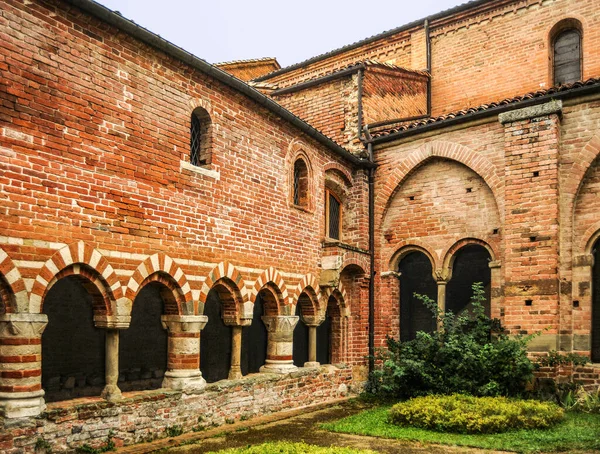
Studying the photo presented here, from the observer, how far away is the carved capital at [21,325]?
21.1 feet

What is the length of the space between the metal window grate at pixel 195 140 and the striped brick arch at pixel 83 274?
262 centimetres

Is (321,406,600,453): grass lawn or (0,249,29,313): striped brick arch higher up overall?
(0,249,29,313): striped brick arch

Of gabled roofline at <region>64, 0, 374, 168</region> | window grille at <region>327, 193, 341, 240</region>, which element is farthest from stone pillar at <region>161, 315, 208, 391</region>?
window grille at <region>327, 193, 341, 240</region>

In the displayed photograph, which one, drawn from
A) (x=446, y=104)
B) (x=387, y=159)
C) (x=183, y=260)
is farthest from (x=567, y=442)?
(x=446, y=104)

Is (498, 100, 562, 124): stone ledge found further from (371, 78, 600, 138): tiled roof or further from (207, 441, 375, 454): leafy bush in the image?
(207, 441, 375, 454): leafy bush

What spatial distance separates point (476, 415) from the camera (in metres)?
8.61

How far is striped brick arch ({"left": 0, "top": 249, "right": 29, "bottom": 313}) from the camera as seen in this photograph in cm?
639

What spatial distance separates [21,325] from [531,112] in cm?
1001

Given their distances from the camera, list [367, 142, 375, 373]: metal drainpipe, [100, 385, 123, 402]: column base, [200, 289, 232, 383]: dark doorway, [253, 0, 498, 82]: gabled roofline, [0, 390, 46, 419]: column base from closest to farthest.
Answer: [0, 390, 46, 419]: column base → [100, 385, 123, 402]: column base → [367, 142, 375, 373]: metal drainpipe → [200, 289, 232, 383]: dark doorway → [253, 0, 498, 82]: gabled roofline

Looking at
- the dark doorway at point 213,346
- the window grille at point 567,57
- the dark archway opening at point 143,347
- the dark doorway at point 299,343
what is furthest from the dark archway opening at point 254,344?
the window grille at point 567,57

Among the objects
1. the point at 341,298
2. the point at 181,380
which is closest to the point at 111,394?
the point at 181,380

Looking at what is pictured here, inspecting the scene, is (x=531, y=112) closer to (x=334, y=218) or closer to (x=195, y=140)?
(x=334, y=218)

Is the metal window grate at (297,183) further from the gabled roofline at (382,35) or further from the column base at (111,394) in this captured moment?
the gabled roofline at (382,35)

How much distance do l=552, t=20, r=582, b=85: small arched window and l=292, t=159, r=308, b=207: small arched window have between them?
7.91 m
